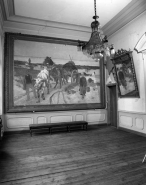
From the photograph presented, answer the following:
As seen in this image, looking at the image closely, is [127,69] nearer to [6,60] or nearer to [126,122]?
[126,122]

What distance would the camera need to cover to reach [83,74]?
814cm

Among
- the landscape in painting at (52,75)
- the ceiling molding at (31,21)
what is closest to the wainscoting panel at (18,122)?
the landscape in painting at (52,75)

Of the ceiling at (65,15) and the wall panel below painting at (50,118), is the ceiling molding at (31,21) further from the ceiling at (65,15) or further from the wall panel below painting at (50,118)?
the wall panel below painting at (50,118)

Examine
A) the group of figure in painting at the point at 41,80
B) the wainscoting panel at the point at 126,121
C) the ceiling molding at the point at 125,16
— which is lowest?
the wainscoting panel at the point at 126,121

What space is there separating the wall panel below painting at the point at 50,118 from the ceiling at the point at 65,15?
13.5 feet

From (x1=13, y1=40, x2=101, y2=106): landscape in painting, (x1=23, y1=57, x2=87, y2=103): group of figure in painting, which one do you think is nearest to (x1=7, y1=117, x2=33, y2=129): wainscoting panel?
(x1=13, y1=40, x2=101, y2=106): landscape in painting

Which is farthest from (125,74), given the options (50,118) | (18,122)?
(18,122)

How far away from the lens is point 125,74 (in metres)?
6.90

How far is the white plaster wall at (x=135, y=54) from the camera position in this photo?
6.07m

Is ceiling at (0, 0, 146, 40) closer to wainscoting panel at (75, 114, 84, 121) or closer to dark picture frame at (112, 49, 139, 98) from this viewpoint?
dark picture frame at (112, 49, 139, 98)

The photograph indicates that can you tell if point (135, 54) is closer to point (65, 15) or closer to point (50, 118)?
point (65, 15)

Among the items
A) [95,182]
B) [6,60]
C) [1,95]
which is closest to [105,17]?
[6,60]

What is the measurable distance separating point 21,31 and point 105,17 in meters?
4.09

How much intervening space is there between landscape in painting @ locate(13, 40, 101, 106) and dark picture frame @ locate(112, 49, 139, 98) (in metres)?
1.37
